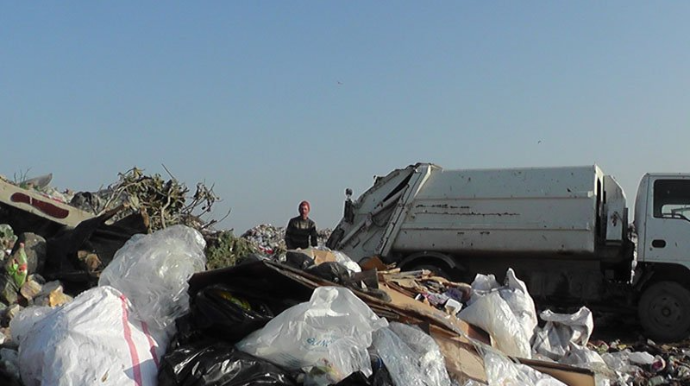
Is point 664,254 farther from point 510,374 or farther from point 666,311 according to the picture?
point 510,374

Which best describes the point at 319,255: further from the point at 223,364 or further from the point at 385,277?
the point at 223,364

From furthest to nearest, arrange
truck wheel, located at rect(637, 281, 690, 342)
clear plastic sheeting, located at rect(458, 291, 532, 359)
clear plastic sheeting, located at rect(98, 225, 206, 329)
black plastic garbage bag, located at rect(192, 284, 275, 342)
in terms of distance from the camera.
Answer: truck wheel, located at rect(637, 281, 690, 342)
clear plastic sheeting, located at rect(458, 291, 532, 359)
clear plastic sheeting, located at rect(98, 225, 206, 329)
black plastic garbage bag, located at rect(192, 284, 275, 342)

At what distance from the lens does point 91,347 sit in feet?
10.7

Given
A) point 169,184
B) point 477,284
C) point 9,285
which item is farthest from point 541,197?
point 9,285

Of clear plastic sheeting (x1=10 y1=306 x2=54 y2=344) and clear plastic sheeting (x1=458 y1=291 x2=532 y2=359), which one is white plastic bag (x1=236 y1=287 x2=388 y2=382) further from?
clear plastic sheeting (x1=458 y1=291 x2=532 y2=359)

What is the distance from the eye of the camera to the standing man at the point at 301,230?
855 centimetres

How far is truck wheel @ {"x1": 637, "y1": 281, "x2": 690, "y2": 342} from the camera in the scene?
313 inches

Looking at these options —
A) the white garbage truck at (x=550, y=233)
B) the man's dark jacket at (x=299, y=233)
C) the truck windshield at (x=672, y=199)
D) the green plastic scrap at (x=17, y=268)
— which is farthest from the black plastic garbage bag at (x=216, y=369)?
the truck windshield at (x=672, y=199)

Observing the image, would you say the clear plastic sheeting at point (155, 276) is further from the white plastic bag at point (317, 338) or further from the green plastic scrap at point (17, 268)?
the green plastic scrap at point (17, 268)

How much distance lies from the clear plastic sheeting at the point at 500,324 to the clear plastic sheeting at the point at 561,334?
462 mm

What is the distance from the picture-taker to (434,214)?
9258 millimetres

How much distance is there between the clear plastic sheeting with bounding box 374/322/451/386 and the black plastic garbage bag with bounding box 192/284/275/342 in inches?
25.0

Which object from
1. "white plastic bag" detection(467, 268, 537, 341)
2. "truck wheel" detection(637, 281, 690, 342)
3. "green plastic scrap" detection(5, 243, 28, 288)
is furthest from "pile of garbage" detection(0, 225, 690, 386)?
"truck wheel" detection(637, 281, 690, 342)

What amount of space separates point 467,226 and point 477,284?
122 inches
